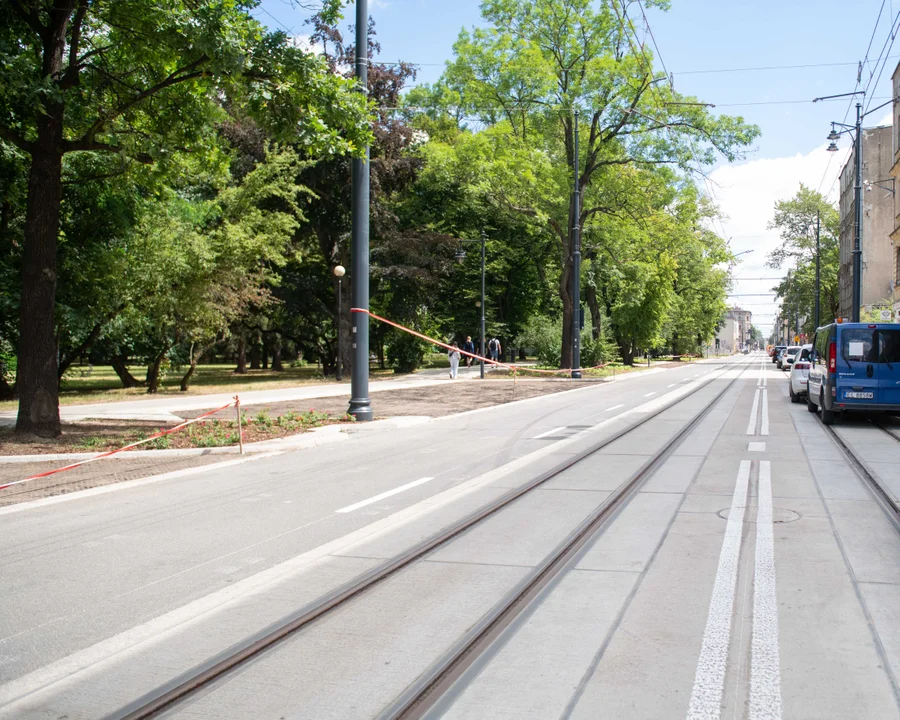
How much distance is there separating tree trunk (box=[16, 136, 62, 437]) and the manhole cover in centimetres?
990

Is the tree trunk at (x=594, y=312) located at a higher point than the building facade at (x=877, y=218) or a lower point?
lower

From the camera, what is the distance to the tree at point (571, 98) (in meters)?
33.2

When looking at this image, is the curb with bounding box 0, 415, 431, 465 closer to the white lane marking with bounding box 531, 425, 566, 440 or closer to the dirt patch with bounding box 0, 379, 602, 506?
the dirt patch with bounding box 0, 379, 602, 506

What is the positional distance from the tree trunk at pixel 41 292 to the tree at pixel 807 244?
6965 cm

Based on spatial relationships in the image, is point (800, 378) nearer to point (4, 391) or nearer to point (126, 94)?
point (126, 94)

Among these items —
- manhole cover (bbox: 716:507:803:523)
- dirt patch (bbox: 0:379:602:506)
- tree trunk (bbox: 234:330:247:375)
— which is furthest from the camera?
tree trunk (bbox: 234:330:247:375)

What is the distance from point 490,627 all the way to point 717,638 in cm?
119

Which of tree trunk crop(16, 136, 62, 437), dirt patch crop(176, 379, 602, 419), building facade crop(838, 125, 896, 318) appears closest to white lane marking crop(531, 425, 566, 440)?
dirt patch crop(176, 379, 602, 419)

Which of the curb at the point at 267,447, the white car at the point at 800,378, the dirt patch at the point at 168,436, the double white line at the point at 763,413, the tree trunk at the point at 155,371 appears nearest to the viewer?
the dirt patch at the point at 168,436

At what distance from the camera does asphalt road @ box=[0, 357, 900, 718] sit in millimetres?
3598

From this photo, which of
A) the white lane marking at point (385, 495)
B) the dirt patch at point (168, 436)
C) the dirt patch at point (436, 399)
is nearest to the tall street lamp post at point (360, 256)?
the dirt patch at point (168, 436)

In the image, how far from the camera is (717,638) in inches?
165

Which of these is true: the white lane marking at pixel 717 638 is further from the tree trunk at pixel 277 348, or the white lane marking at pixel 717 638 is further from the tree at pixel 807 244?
the tree at pixel 807 244

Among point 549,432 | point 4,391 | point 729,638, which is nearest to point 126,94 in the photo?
point 549,432
